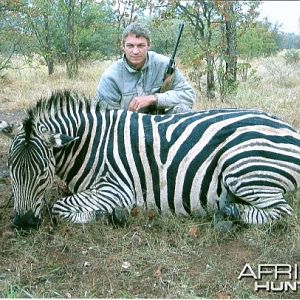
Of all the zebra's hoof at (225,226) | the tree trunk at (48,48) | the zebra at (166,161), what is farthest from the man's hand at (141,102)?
the tree trunk at (48,48)

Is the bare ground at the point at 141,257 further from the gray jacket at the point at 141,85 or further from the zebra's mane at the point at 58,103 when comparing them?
the gray jacket at the point at 141,85

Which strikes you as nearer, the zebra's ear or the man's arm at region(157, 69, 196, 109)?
the zebra's ear

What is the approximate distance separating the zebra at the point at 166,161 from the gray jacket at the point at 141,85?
2.20 feet

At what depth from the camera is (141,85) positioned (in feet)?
12.2

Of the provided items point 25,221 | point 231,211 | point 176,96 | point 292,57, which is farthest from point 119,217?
point 292,57

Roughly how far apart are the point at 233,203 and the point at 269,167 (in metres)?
0.27

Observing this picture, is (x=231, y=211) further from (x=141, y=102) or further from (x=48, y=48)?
(x=48, y=48)

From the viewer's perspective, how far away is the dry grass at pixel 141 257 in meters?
2.10

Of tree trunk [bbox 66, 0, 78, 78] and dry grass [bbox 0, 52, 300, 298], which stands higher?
tree trunk [bbox 66, 0, 78, 78]

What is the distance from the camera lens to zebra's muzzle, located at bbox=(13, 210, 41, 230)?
2.50 meters

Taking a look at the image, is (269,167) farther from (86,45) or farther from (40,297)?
(86,45)

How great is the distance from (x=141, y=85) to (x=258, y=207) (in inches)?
57.2

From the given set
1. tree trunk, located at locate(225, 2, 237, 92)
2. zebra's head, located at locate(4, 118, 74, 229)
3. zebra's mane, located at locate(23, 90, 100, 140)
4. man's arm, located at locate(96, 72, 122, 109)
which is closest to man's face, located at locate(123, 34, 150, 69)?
man's arm, located at locate(96, 72, 122, 109)

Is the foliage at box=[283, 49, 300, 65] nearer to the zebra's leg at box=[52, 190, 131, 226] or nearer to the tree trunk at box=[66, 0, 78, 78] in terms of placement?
the tree trunk at box=[66, 0, 78, 78]
